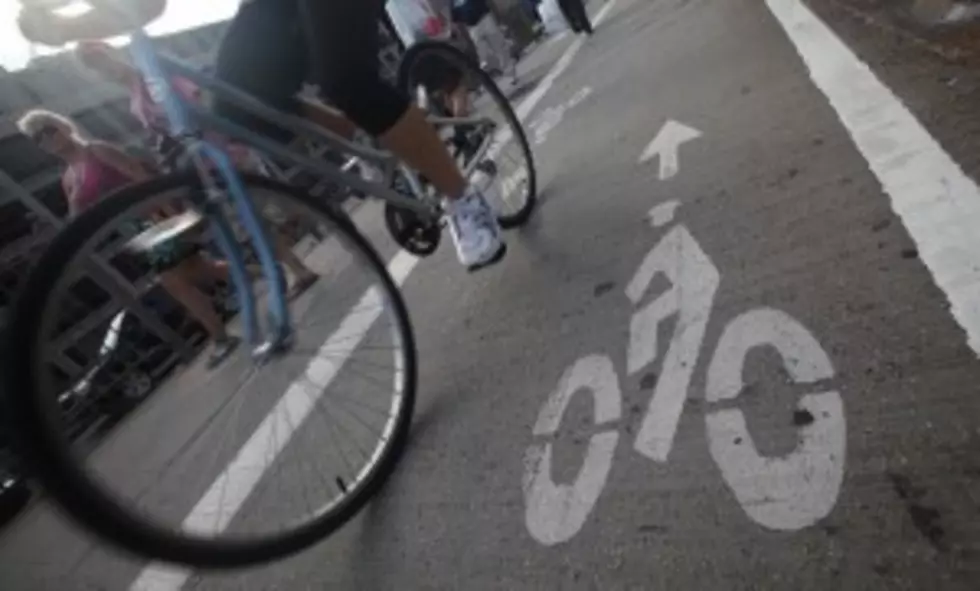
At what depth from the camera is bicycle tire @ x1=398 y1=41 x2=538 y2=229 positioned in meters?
3.42

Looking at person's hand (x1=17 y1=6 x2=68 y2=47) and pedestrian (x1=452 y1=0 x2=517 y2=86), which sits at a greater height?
person's hand (x1=17 y1=6 x2=68 y2=47)

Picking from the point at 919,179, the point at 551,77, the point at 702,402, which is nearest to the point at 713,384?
the point at 702,402

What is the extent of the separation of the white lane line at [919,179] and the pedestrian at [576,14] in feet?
19.4

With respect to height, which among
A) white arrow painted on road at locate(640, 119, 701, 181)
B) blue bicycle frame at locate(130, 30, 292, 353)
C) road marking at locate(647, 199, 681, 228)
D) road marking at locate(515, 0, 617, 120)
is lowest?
road marking at locate(515, 0, 617, 120)

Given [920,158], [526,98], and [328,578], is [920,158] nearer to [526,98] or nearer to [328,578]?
[328,578]

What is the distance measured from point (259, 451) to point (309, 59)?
5.04 ft

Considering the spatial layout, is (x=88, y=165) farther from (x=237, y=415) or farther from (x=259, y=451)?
(x=259, y=451)

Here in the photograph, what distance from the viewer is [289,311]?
214 centimetres

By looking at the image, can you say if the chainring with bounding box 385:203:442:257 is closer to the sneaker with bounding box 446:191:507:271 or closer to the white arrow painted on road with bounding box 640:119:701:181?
the sneaker with bounding box 446:191:507:271

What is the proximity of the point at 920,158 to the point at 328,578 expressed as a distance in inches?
84.0

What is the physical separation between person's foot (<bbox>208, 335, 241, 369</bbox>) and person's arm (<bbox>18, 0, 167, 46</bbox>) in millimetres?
972

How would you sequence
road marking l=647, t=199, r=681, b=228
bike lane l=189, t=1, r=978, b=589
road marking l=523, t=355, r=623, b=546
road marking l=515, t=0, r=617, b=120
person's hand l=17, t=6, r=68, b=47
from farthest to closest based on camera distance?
road marking l=515, t=0, r=617, b=120
road marking l=647, t=199, r=681, b=228
person's hand l=17, t=6, r=68, b=47
road marking l=523, t=355, r=623, b=546
bike lane l=189, t=1, r=978, b=589

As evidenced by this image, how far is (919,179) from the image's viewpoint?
203 centimetres

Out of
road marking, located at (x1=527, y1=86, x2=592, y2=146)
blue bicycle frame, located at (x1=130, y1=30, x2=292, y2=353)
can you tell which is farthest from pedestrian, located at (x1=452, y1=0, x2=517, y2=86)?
blue bicycle frame, located at (x1=130, y1=30, x2=292, y2=353)
